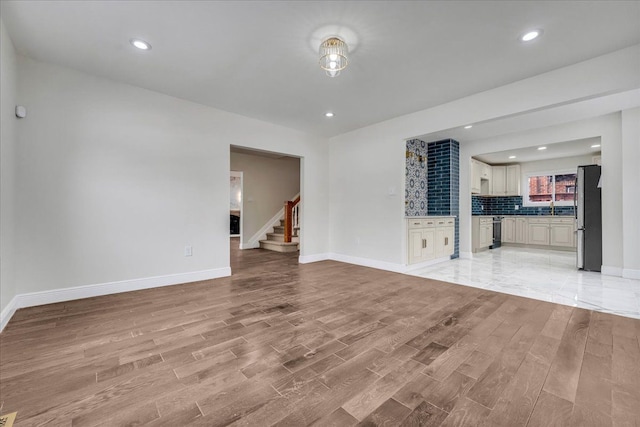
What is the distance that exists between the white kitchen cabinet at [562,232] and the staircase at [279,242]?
6.57 m

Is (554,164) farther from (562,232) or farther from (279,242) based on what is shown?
(279,242)

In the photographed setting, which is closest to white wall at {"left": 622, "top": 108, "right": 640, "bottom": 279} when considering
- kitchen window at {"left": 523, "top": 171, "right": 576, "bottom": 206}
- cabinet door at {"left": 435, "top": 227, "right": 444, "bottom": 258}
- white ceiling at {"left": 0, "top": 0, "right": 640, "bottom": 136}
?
white ceiling at {"left": 0, "top": 0, "right": 640, "bottom": 136}

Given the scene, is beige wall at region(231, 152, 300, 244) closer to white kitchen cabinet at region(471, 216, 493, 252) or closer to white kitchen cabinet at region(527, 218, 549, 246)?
white kitchen cabinet at region(471, 216, 493, 252)

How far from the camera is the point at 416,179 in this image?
5133 mm

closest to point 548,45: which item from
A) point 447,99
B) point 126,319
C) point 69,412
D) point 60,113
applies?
point 447,99

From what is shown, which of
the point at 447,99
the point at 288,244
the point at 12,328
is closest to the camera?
the point at 12,328

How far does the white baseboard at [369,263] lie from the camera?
14.2 feet

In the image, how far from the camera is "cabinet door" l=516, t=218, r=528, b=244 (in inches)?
282

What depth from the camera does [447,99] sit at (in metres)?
3.54

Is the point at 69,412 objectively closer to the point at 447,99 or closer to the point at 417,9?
the point at 417,9

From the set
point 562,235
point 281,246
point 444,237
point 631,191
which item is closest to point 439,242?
point 444,237

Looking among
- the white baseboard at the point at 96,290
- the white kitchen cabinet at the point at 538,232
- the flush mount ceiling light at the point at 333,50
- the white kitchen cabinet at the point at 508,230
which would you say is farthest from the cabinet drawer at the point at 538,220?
the white baseboard at the point at 96,290

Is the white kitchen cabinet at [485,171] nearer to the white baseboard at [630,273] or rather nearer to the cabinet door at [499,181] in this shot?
the cabinet door at [499,181]

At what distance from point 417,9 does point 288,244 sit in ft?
17.4
